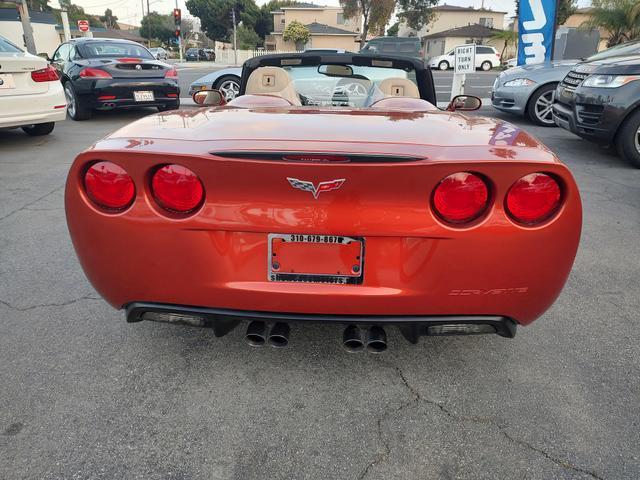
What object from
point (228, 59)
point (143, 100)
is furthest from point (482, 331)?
point (228, 59)

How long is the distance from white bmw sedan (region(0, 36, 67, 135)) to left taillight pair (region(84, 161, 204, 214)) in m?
5.56

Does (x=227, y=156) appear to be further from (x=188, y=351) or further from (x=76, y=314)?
(x=76, y=314)

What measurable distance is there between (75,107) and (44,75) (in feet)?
7.96

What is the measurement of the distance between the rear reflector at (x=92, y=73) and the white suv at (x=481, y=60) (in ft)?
90.7

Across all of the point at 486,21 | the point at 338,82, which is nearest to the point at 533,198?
the point at 338,82

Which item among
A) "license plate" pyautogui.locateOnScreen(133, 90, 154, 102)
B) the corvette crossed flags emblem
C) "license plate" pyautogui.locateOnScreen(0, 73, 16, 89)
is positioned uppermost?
the corvette crossed flags emblem

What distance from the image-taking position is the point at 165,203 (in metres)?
1.70

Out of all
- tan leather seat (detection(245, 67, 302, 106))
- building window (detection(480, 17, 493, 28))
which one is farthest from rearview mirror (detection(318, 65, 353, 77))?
building window (detection(480, 17, 493, 28))

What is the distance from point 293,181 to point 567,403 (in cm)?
146

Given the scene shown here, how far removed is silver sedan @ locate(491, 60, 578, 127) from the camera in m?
8.59

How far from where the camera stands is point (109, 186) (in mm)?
1706

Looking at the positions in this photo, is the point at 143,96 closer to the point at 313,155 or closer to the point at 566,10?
the point at 313,155

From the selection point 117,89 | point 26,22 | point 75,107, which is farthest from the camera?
point 26,22

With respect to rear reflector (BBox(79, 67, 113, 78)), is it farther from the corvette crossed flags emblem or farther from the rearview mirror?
the corvette crossed flags emblem
